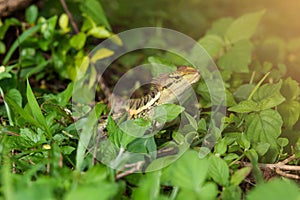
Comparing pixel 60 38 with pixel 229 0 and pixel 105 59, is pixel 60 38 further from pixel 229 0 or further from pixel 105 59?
pixel 229 0

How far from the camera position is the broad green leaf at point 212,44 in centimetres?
276

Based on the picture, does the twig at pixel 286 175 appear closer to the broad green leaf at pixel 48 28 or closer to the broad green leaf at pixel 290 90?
the broad green leaf at pixel 290 90

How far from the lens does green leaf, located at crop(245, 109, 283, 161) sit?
1.91 meters

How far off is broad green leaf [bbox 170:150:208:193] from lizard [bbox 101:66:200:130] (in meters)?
0.83

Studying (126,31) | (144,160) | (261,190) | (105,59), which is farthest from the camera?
(126,31)

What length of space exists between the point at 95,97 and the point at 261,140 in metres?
1.13

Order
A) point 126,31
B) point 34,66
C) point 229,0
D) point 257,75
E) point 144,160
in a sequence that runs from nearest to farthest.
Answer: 1. point 144,160
2. point 257,75
3. point 34,66
4. point 126,31
5. point 229,0

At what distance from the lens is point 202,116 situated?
2.23 meters

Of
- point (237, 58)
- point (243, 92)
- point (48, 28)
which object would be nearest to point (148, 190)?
point (243, 92)

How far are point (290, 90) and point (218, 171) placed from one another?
877mm

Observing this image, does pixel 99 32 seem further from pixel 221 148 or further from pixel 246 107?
pixel 221 148

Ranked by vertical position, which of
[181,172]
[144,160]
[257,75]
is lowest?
[257,75]

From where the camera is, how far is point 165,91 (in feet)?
7.46

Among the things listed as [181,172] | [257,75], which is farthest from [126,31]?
[181,172]
